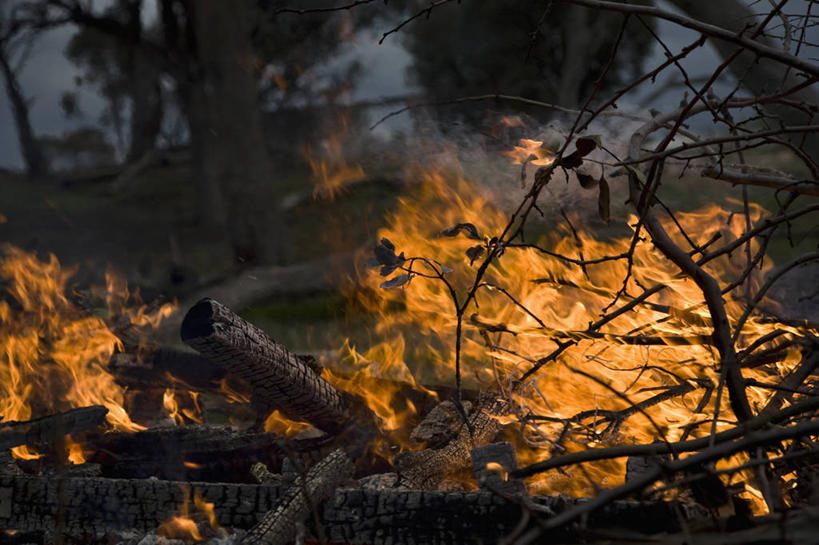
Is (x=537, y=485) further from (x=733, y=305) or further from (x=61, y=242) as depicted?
(x=61, y=242)

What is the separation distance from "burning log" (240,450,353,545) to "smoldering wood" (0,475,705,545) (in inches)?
1.9

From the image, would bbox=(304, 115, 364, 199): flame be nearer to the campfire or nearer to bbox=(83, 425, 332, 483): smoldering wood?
the campfire

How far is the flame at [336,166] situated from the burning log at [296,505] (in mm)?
7935

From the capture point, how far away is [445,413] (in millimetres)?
2785

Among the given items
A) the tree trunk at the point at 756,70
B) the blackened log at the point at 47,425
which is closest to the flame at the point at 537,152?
the blackened log at the point at 47,425

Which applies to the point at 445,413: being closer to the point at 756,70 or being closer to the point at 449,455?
the point at 449,455

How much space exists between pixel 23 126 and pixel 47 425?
1505 cm

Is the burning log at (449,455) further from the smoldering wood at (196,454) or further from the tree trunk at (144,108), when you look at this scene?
the tree trunk at (144,108)

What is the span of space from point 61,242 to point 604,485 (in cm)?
1374

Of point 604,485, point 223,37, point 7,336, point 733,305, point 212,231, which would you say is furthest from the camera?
point 212,231

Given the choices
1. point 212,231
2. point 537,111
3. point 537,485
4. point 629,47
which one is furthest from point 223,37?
point 629,47

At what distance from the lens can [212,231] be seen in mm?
13062

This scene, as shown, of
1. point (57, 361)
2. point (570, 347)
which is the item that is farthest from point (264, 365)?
point (57, 361)

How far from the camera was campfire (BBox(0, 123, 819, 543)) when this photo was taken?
5.61 ft
